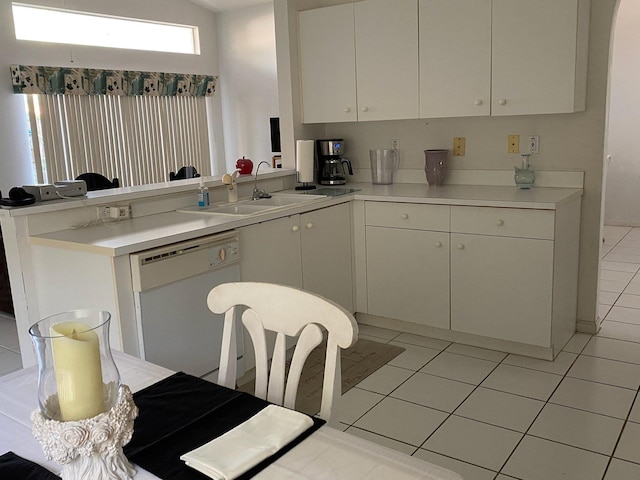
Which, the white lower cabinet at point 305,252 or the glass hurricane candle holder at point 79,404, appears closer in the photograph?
the glass hurricane candle holder at point 79,404

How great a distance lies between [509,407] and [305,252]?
140 centimetres

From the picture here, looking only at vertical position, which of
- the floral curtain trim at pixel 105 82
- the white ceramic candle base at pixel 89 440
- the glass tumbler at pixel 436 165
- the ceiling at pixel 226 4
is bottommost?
the white ceramic candle base at pixel 89 440

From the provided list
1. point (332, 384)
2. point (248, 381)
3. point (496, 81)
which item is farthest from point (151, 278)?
point (496, 81)

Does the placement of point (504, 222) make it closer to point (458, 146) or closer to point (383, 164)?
point (458, 146)

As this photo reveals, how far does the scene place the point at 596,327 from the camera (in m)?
3.74

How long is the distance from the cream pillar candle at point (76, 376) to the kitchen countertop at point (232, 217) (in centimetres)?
147

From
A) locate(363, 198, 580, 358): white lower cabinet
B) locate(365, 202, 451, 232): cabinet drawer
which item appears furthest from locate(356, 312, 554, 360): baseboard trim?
locate(365, 202, 451, 232): cabinet drawer

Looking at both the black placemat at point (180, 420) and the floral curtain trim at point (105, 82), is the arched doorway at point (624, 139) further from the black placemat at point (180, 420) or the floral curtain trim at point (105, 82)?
the black placemat at point (180, 420)

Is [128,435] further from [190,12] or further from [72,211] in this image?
[190,12]

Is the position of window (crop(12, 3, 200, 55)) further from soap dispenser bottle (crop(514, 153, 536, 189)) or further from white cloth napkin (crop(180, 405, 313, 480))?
white cloth napkin (crop(180, 405, 313, 480))

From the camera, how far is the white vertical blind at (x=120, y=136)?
21.5 feet

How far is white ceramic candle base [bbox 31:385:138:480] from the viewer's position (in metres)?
0.92

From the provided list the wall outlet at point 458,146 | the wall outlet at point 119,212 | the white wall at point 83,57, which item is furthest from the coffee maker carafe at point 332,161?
the white wall at point 83,57

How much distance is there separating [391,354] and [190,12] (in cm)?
629
